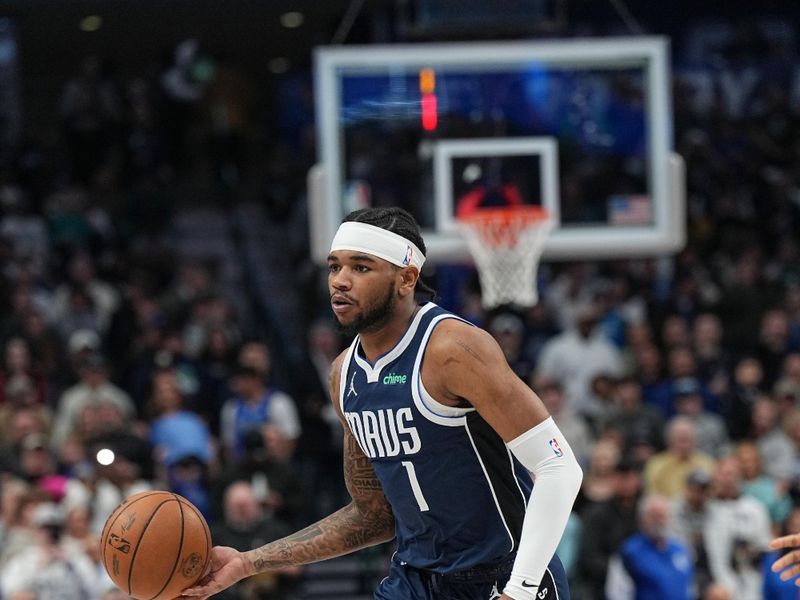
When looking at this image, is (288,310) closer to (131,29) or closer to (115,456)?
(131,29)

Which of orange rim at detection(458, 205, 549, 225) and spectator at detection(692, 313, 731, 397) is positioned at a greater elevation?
orange rim at detection(458, 205, 549, 225)

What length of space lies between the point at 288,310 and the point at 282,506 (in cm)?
603

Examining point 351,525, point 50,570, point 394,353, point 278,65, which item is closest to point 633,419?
point 50,570

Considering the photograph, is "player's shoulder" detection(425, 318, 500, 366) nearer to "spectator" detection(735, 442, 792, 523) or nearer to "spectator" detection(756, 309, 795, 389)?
"spectator" detection(735, 442, 792, 523)

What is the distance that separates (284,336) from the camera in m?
15.9

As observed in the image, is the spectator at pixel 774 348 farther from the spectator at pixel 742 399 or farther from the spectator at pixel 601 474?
the spectator at pixel 601 474

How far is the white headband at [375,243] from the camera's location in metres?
4.69

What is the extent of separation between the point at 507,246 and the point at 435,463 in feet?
20.1

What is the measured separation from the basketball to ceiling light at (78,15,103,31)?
45.3 feet

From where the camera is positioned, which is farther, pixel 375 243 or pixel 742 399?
pixel 742 399

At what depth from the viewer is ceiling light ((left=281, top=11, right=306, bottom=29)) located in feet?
58.4

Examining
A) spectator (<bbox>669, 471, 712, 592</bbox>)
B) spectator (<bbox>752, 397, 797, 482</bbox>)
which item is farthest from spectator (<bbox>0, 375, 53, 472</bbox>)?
spectator (<bbox>752, 397, 797, 482</bbox>)

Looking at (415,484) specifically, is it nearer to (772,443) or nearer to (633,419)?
(633,419)

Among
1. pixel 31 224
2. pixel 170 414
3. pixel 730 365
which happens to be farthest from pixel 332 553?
pixel 31 224
